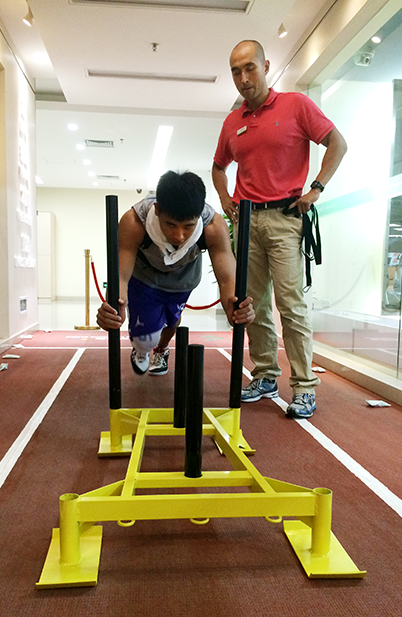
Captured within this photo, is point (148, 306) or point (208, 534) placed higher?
point (148, 306)

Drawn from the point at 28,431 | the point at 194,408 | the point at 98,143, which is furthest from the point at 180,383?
the point at 98,143

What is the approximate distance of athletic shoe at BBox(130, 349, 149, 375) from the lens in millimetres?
2929

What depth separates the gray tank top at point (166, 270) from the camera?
2.22 m

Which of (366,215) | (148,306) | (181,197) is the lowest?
(148,306)

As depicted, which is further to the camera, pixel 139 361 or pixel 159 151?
pixel 159 151

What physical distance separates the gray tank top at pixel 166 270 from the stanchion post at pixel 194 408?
980 millimetres

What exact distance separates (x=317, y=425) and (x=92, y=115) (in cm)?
594

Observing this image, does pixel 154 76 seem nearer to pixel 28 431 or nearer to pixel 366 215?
pixel 366 215

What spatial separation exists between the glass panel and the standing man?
96 centimetres

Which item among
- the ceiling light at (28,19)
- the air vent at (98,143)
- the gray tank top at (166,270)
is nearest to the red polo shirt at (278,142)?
the gray tank top at (166,270)

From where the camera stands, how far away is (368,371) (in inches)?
121

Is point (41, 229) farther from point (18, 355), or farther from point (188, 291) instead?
point (188, 291)

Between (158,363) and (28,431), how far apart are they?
1289 millimetres

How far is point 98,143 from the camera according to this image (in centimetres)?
847
